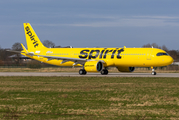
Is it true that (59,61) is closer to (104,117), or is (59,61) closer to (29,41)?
(29,41)

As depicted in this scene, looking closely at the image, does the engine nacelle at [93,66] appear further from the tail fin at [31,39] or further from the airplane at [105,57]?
the tail fin at [31,39]

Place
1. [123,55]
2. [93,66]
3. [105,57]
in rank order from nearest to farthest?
[93,66]
[123,55]
[105,57]

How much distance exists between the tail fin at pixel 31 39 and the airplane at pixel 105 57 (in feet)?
3.90

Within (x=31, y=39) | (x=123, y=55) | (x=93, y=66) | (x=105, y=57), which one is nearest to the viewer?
(x=93, y=66)

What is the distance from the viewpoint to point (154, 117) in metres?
11.1

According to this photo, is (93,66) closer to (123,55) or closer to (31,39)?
(123,55)

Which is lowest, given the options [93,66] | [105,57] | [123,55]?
[93,66]

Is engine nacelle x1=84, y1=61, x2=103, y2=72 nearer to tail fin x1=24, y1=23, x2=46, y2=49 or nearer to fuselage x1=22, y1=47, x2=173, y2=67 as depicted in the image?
fuselage x1=22, y1=47, x2=173, y2=67

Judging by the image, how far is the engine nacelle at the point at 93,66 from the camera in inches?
1612

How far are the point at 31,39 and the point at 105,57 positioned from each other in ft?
52.7

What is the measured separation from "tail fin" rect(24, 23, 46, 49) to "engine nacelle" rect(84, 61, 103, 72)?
1362 cm

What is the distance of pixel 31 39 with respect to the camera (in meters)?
53.0

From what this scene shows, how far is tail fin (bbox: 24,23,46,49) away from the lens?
173 ft

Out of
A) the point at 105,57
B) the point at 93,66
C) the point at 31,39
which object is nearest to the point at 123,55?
the point at 105,57
